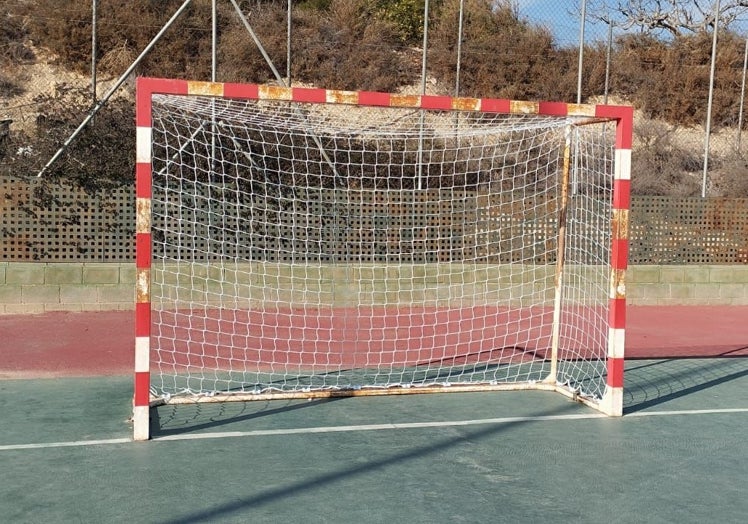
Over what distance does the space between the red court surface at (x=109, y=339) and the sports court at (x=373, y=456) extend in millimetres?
106

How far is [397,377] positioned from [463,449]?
2525 mm

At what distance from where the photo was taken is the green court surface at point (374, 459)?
4.42m

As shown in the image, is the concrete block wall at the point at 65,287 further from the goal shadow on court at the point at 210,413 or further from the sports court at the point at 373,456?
the goal shadow on court at the point at 210,413

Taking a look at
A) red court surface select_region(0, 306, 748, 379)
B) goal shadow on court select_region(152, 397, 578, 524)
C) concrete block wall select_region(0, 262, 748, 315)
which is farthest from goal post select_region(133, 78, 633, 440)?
goal shadow on court select_region(152, 397, 578, 524)

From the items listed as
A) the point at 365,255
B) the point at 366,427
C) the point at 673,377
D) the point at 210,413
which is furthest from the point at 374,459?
the point at 365,255

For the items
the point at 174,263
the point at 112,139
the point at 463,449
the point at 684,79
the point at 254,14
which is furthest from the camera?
the point at 684,79

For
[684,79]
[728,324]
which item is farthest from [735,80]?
[728,324]

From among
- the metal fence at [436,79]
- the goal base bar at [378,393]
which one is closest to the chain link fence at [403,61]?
the metal fence at [436,79]

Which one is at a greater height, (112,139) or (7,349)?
(112,139)

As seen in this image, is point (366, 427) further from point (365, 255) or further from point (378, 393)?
point (365, 255)

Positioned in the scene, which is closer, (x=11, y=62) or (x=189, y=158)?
(x=189, y=158)

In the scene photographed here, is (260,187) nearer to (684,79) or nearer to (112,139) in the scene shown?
(112,139)

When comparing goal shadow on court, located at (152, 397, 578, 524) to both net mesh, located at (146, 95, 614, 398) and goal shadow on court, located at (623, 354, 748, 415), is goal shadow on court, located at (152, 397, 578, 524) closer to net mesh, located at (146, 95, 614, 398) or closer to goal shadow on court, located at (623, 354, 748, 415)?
goal shadow on court, located at (623, 354, 748, 415)

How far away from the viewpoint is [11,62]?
18.3m
